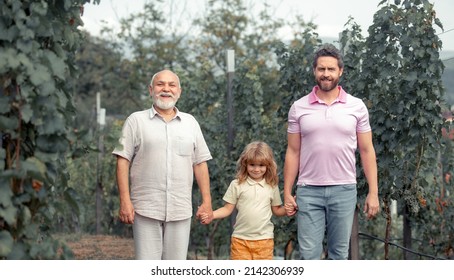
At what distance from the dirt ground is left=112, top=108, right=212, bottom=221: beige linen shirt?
5.39 metres

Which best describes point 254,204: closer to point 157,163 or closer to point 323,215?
point 323,215

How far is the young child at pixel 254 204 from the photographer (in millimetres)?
5133

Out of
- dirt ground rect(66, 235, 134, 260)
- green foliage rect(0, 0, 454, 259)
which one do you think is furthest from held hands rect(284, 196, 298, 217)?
dirt ground rect(66, 235, 134, 260)

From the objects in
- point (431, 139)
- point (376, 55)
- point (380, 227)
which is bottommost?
point (380, 227)

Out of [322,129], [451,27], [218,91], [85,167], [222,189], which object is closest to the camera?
[322,129]

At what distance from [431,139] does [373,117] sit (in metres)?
0.45

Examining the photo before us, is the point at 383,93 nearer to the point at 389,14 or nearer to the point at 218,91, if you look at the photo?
the point at 389,14

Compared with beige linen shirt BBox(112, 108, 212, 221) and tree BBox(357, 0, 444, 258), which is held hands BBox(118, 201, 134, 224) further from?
tree BBox(357, 0, 444, 258)

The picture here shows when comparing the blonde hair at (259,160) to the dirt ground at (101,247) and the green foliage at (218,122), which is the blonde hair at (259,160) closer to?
the green foliage at (218,122)

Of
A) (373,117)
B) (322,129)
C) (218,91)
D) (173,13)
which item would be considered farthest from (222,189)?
(173,13)

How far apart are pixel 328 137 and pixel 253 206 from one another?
659 mm
